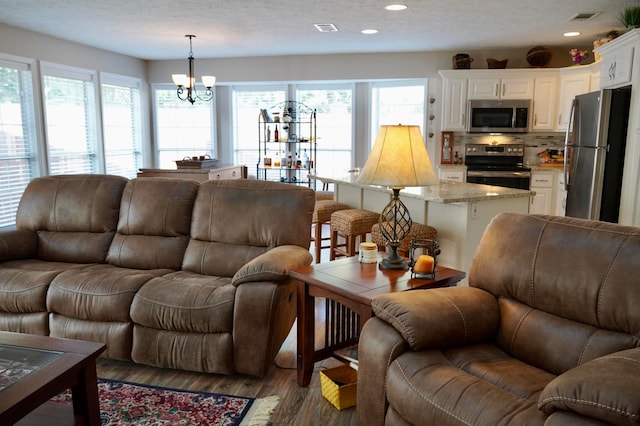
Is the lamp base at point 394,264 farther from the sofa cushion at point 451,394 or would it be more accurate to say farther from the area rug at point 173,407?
the area rug at point 173,407

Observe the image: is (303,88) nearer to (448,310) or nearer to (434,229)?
(434,229)

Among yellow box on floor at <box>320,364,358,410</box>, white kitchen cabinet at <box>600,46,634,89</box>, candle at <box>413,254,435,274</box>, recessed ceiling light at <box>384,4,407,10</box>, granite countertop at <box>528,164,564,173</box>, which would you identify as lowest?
yellow box on floor at <box>320,364,358,410</box>

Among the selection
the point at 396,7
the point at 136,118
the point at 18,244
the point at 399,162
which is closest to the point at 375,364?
the point at 399,162

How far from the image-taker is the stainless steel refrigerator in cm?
406

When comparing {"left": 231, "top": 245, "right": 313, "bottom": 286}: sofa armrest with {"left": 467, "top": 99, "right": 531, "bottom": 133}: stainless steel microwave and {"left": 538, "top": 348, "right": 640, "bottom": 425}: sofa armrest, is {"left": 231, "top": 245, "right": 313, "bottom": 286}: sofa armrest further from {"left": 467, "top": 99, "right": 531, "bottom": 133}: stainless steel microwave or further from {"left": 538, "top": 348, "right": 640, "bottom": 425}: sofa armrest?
{"left": 467, "top": 99, "right": 531, "bottom": 133}: stainless steel microwave

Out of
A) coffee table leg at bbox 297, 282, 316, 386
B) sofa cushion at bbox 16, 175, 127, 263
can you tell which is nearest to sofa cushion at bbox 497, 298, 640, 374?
coffee table leg at bbox 297, 282, 316, 386

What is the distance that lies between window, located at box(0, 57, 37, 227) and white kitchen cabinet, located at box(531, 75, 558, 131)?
19.6ft

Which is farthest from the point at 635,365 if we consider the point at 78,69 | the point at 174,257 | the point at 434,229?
the point at 78,69

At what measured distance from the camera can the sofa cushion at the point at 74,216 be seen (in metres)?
3.39

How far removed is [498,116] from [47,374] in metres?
5.89

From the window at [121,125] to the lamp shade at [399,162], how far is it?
5257mm

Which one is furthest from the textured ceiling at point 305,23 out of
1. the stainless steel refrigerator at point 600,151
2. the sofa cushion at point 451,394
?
the sofa cushion at point 451,394

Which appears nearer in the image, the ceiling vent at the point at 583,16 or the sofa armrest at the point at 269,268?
the sofa armrest at the point at 269,268

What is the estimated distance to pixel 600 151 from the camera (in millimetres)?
4156
